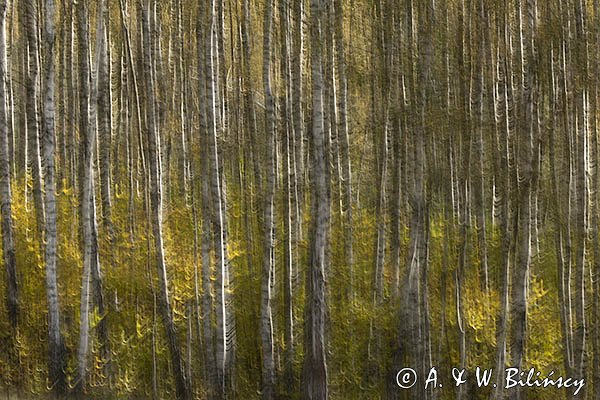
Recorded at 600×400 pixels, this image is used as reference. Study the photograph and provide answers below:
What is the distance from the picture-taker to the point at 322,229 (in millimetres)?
6637

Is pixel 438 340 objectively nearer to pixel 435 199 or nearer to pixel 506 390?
pixel 506 390

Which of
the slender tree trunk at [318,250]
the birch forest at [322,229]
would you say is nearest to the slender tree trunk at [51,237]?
the birch forest at [322,229]

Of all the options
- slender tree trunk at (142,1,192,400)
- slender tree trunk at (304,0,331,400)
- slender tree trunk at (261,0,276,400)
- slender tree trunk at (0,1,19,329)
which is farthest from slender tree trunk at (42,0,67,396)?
slender tree trunk at (304,0,331,400)

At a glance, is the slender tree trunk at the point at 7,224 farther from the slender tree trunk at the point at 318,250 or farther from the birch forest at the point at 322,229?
the slender tree trunk at the point at 318,250

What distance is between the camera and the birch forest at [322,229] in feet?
22.7

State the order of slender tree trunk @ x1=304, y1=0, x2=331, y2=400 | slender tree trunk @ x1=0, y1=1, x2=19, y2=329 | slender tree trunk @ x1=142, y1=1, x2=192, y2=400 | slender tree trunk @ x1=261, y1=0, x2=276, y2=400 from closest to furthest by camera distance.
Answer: slender tree trunk @ x1=304, y1=0, x2=331, y2=400 → slender tree trunk @ x1=261, y1=0, x2=276, y2=400 → slender tree trunk @ x1=142, y1=1, x2=192, y2=400 → slender tree trunk @ x1=0, y1=1, x2=19, y2=329

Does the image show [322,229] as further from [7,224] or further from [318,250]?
[7,224]

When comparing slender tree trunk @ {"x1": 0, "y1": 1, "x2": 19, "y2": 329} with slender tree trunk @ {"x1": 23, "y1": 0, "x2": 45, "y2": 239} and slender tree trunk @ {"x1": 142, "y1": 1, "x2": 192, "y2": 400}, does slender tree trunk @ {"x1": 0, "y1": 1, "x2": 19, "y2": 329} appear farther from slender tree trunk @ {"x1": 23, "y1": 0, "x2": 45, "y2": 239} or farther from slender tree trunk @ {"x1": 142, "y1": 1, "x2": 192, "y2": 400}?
slender tree trunk @ {"x1": 142, "y1": 1, "x2": 192, "y2": 400}

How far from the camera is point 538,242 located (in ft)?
26.1

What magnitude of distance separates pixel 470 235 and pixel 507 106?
4.47 ft

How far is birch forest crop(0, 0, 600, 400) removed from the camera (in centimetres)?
691

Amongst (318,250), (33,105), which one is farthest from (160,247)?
(33,105)

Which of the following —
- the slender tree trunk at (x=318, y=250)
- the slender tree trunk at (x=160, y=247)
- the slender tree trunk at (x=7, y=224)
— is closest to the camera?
the slender tree trunk at (x=318, y=250)

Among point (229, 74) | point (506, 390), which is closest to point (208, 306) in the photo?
point (506, 390)
